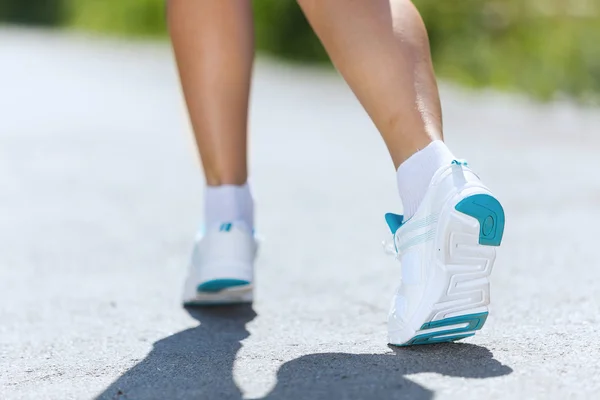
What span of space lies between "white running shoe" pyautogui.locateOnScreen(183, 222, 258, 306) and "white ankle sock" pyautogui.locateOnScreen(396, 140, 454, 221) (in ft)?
1.49

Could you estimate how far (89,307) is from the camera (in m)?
2.34

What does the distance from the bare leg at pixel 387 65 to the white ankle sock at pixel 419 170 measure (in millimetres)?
16

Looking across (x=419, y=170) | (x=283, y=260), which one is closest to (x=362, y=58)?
(x=419, y=170)

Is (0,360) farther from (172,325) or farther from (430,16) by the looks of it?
(430,16)

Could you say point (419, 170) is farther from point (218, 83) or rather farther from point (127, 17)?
point (127, 17)

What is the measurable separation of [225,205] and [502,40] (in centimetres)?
685

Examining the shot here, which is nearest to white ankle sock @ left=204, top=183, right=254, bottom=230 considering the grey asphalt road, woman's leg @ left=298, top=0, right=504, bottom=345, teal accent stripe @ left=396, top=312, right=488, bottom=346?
the grey asphalt road

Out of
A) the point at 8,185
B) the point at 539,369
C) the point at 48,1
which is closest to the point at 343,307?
the point at 539,369

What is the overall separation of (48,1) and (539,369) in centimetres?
1606

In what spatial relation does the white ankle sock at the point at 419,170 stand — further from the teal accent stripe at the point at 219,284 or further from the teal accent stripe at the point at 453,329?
the teal accent stripe at the point at 219,284

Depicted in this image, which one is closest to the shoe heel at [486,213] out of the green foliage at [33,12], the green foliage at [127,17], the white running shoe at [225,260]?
the white running shoe at [225,260]

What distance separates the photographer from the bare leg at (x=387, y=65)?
1693 mm

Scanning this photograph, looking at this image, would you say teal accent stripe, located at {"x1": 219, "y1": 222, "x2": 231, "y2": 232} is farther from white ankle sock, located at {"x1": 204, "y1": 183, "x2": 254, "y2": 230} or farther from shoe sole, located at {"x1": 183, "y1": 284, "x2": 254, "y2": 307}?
shoe sole, located at {"x1": 183, "y1": 284, "x2": 254, "y2": 307}

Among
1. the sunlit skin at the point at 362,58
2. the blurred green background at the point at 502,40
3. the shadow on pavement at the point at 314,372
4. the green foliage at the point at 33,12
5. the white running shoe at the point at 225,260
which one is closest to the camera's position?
the shadow on pavement at the point at 314,372
